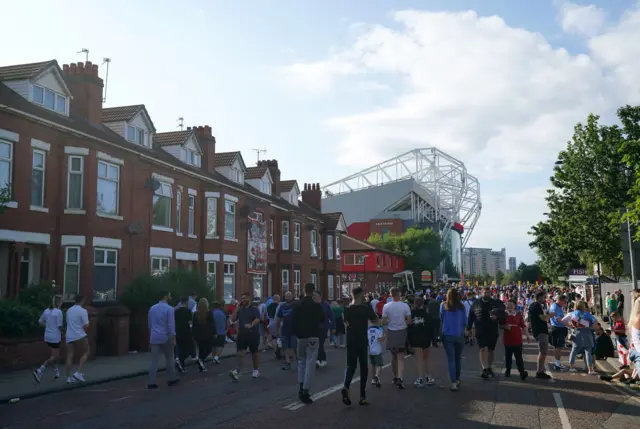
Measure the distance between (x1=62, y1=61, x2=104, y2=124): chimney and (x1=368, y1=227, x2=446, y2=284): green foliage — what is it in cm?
5850

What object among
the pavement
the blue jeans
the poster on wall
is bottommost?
the pavement

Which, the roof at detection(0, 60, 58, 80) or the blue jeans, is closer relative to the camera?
the blue jeans

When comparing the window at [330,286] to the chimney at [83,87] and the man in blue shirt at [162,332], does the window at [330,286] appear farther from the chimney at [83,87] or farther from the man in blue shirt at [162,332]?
the man in blue shirt at [162,332]

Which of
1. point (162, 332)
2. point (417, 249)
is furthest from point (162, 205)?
point (417, 249)

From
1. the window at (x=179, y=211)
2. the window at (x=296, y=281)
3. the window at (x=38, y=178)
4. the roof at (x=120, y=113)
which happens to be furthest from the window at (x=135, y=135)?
the window at (x=296, y=281)

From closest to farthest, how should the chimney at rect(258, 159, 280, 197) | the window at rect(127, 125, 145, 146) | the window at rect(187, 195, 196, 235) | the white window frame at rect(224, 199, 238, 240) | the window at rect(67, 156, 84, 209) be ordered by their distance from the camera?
the window at rect(67, 156, 84, 209) < the window at rect(127, 125, 145, 146) < the window at rect(187, 195, 196, 235) < the white window frame at rect(224, 199, 238, 240) < the chimney at rect(258, 159, 280, 197)

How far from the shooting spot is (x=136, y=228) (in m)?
23.3

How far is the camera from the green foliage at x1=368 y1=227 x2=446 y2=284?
80500 millimetres

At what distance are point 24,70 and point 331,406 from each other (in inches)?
706

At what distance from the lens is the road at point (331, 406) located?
27.7ft

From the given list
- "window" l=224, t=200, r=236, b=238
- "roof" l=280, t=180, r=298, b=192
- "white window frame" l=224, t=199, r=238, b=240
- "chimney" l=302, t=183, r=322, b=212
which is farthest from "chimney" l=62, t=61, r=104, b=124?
"chimney" l=302, t=183, r=322, b=212

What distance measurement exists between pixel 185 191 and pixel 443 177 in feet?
336

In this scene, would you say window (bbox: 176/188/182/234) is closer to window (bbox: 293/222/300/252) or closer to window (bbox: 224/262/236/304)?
window (bbox: 224/262/236/304)

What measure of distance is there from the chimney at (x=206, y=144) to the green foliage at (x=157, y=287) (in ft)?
36.2
